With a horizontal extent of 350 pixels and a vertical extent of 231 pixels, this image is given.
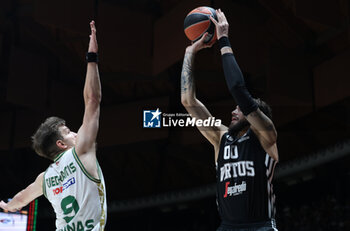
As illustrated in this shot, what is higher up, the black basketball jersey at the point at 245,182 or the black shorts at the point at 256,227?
the black basketball jersey at the point at 245,182

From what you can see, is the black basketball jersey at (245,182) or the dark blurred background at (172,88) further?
the dark blurred background at (172,88)

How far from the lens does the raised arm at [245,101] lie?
3.82m

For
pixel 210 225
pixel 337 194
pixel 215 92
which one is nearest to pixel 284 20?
pixel 215 92

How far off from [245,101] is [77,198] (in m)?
1.49

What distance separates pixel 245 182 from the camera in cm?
397

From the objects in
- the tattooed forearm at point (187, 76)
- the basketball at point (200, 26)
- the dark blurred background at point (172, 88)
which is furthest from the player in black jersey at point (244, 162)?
the dark blurred background at point (172, 88)

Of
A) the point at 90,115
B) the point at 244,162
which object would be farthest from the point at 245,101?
the point at 90,115

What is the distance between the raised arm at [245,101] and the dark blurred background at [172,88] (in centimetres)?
560

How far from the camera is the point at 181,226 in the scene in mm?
23094

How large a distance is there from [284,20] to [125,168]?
33.4 ft

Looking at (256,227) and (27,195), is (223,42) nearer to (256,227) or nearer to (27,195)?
(256,227)

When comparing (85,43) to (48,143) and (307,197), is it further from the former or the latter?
(307,197)

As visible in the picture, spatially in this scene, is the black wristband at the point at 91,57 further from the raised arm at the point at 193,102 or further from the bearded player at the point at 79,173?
the raised arm at the point at 193,102
